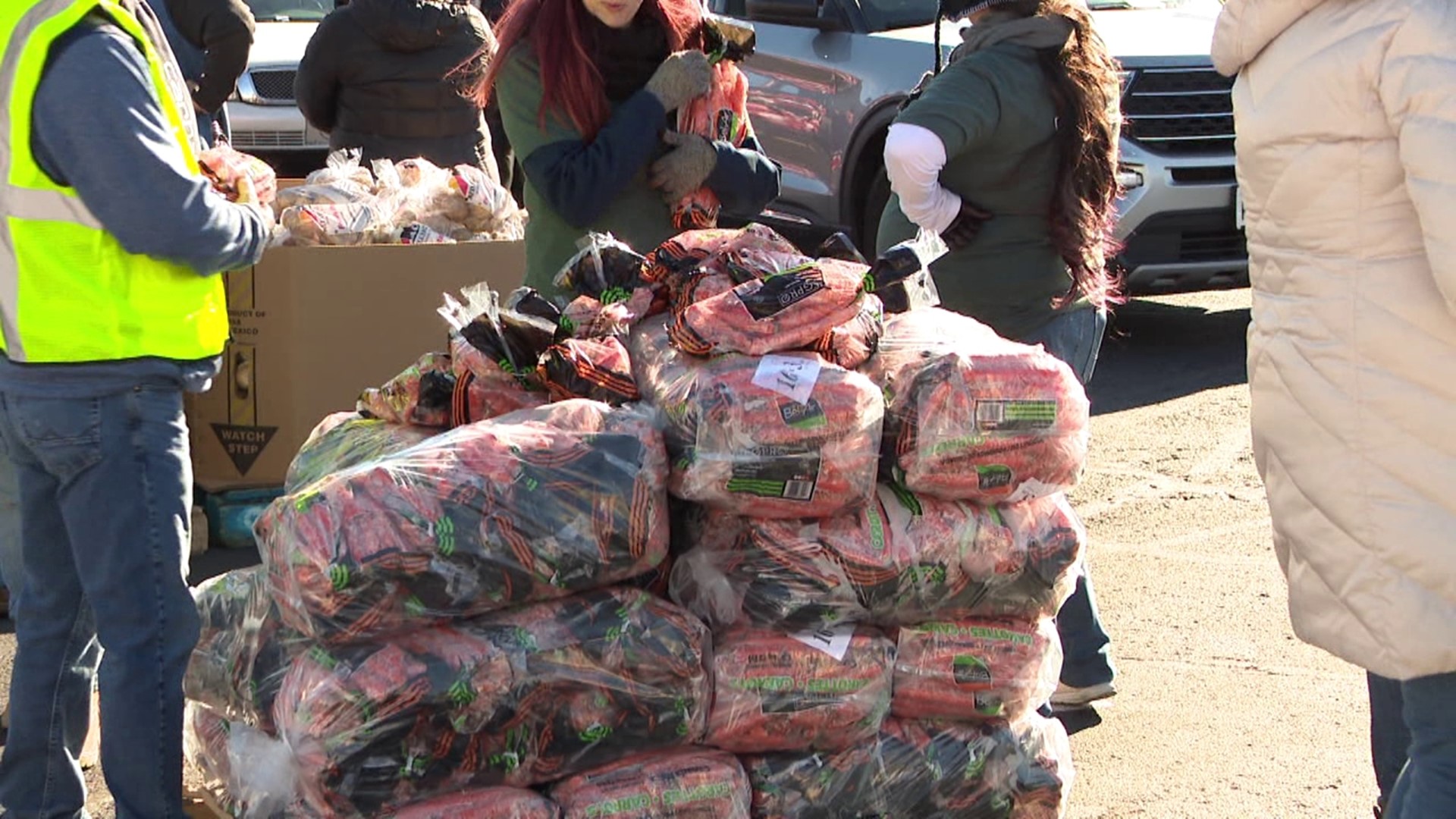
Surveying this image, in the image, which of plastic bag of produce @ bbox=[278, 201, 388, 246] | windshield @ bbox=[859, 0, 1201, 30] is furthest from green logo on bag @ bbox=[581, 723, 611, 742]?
windshield @ bbox=[859, 0, 1201, 30]

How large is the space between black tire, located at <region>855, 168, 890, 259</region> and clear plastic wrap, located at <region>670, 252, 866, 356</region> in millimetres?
5898

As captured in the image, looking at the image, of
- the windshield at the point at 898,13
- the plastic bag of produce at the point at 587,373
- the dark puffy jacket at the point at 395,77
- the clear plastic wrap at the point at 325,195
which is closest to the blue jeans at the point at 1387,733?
the plastic bag of produce at the point at 587,373

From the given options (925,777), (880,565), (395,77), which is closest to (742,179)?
(880,565)

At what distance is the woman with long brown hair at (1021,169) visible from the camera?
4.17 meters

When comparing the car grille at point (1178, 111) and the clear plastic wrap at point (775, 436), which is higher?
the clear plastic wrap at point (775, 436)

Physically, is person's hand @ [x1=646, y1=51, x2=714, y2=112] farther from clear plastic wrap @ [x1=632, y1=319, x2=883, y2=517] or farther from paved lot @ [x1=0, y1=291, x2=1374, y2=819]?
paved lot @ [x1=0, y1=291, x2=1374, y2=819]

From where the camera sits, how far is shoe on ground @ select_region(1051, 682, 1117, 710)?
4.68 metres

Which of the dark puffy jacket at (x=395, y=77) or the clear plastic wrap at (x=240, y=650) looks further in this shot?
the dark puffy jacket at (x=395, y=77)

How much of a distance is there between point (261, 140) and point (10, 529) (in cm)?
738

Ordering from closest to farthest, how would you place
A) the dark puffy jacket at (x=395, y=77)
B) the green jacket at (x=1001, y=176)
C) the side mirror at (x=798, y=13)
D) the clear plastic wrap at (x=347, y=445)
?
the clear plastic wrap at (x=347, y=445), the green jacket at (x=1001, y=176), the dark puffy jacket at (x=395, y=77), the side mirror at (x=798, y=13)

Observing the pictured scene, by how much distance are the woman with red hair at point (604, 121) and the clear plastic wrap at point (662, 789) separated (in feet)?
5.02

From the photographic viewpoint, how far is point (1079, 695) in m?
4.68

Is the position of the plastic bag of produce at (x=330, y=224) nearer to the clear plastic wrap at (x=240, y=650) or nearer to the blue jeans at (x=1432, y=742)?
the clear plastic wrap at (x=240, y=650)

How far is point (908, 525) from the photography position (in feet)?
11.0
